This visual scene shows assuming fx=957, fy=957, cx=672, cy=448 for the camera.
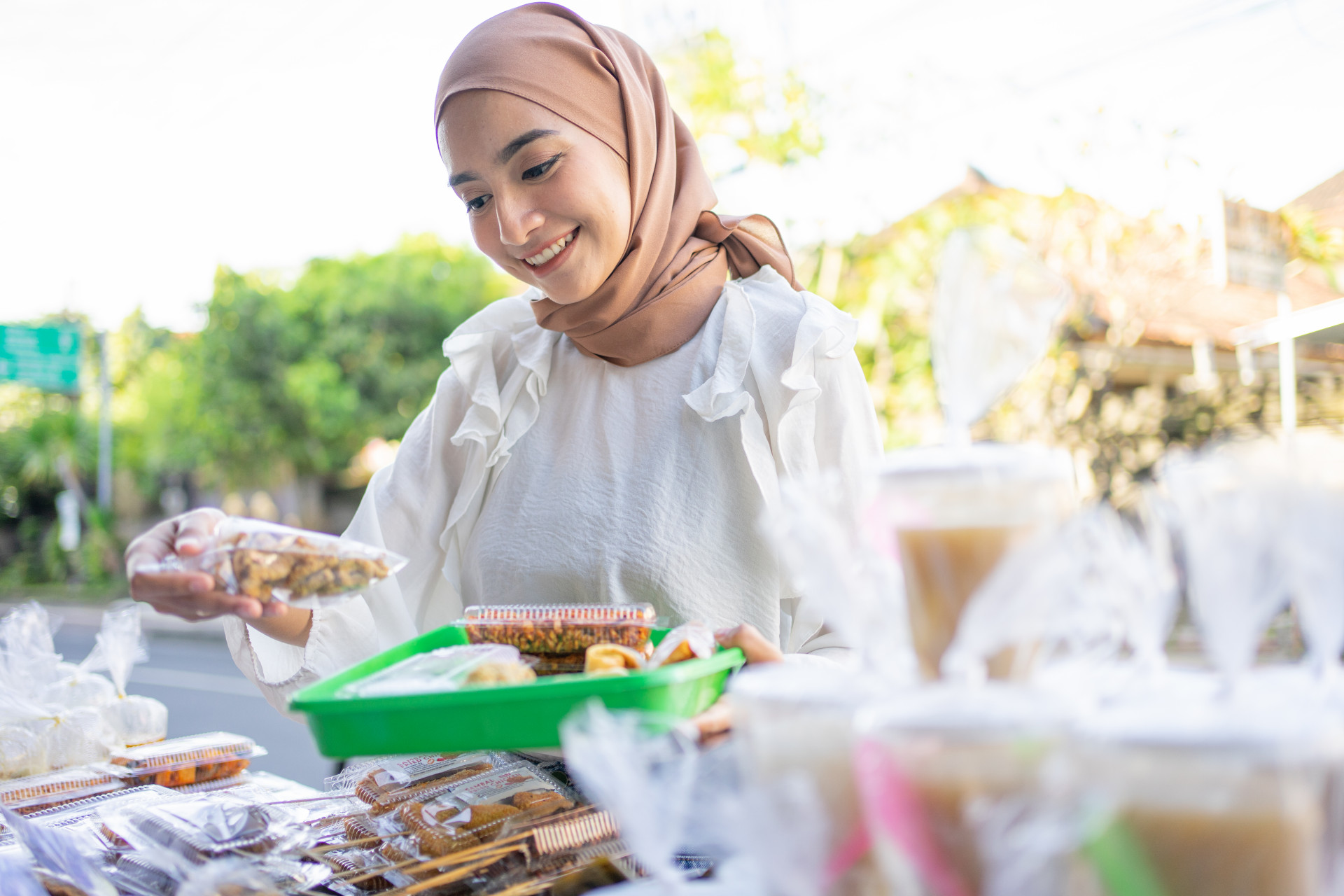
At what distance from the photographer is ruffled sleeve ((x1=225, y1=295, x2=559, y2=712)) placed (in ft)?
6.15

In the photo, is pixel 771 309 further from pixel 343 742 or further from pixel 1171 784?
pixel 1171 784

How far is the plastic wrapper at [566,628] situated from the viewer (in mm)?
1236

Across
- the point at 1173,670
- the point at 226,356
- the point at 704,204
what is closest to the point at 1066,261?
the point at 704,204

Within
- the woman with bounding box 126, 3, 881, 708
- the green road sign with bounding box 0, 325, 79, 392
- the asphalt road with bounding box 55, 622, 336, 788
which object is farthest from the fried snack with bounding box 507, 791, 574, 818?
the green road sign with bounding box 0, 325, 79, 392

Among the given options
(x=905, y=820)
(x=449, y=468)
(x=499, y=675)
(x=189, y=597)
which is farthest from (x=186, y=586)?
(x=905, y=820)

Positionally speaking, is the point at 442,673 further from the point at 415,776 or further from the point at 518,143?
the point at 518,143

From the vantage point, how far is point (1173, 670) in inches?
32.1

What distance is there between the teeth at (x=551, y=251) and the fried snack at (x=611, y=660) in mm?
833

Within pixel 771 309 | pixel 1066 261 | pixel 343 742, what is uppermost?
pixel 1066 261

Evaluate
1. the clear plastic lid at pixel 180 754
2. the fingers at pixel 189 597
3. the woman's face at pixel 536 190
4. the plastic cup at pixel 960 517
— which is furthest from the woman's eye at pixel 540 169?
the clear plastic lid at pixel 180 754

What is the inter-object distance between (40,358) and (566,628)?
1522cm

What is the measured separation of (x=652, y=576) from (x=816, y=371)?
1.51ft

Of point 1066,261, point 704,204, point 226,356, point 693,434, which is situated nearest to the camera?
point 693,434

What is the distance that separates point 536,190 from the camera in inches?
65.5
